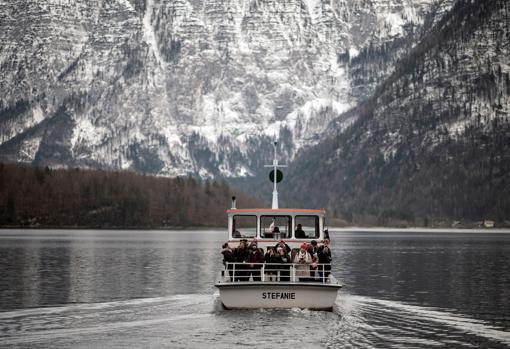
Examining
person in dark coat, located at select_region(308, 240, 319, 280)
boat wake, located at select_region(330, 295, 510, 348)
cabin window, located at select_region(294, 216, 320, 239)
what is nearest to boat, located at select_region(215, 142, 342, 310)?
cabin window, located at select_region(294, 216, 320, 239)

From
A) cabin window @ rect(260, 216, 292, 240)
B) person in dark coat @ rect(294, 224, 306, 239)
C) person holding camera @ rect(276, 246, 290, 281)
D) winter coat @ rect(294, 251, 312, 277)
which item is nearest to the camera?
person holding camera @ rect(276, 246, 290, 281)

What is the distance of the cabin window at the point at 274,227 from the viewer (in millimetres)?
79750

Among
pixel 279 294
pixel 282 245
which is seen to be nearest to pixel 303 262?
pixel 282 245

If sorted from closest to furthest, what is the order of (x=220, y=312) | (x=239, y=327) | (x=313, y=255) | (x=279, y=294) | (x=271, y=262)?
(x=239, y=327) → (x=279, y=294) → (x=271, y=262) → (x=313, y=255) → (x=220, y=312)

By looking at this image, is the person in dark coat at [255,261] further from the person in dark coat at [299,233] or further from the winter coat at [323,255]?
the person in dark coat at [299,233]

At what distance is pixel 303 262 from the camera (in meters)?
74.2

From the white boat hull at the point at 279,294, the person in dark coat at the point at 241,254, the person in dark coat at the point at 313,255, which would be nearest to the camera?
the white boat hull at the point at 279,294

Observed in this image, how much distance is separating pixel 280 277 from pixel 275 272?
0.50 meters

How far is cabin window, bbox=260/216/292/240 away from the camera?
79750mm

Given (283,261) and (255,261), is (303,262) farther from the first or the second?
(255,261)

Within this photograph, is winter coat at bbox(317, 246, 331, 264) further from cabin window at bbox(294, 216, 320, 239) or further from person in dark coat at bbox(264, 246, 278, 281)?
cabin window at bbox(294, 216, 320, 239)

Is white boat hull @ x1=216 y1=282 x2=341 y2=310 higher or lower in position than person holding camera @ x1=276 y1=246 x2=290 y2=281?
lower

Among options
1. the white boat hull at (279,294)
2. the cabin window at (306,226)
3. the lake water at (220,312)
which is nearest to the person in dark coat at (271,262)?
the white boat hull at (279,294)

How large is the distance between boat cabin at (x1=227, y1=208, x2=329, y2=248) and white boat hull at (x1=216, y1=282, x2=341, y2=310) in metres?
5.77
